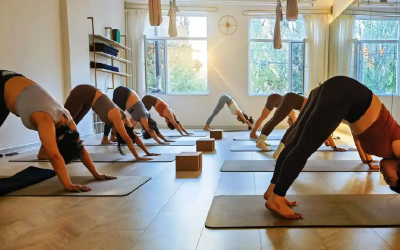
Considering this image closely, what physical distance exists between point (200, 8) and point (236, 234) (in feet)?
25.0

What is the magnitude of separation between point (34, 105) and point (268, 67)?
7.15m

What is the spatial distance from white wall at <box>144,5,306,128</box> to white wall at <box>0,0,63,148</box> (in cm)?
333

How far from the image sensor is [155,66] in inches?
334

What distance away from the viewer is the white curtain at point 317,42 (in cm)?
813

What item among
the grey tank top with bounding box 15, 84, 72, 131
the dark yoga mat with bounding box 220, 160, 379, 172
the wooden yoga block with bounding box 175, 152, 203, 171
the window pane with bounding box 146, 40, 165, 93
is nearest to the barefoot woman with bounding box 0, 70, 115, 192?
the grey tank top with bounding box 15, 84, 72, 131

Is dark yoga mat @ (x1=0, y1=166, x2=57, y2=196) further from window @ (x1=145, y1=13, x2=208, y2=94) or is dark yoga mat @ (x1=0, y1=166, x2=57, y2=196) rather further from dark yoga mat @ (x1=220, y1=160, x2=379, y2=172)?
window @ (x1=145, y1=13, x2=208, y2=94)

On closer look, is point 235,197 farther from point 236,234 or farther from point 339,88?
point 339,88

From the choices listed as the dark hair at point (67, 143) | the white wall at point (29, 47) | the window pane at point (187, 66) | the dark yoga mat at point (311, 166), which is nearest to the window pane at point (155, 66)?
the window pane at point (187, 66)

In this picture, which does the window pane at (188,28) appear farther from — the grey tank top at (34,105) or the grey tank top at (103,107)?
the grey tank top at (34,105)

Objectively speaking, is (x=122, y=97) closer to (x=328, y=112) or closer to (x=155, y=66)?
(x=328, y=112)

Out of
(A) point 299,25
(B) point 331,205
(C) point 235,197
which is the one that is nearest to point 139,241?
(C) point 235,197

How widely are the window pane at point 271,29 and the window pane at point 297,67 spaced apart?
0.87 feet

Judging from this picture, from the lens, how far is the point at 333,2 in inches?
313

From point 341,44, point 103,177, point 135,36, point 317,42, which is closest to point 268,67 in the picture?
point 317,42
